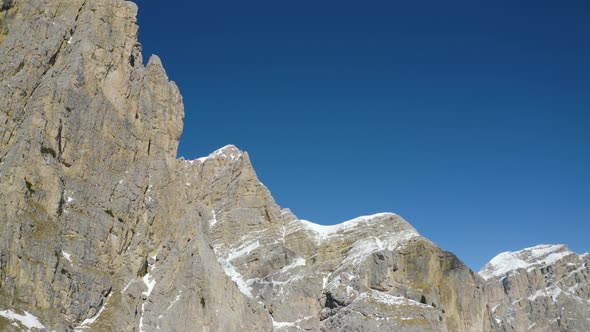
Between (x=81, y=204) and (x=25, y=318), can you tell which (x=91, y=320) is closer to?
(x=25, y=318)

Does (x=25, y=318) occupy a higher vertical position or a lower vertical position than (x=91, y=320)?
lower

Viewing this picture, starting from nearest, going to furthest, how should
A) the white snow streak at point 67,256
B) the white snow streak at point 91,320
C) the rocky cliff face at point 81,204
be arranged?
the rocky cliff face at point 81,204
the white snow streak at point 91,320
the white snow streak at point 67,256

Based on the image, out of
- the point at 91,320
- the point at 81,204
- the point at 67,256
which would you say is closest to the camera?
the point at 91,320

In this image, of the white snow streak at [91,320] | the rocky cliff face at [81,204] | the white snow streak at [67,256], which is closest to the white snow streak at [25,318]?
the rocky cliff face at [81,204]

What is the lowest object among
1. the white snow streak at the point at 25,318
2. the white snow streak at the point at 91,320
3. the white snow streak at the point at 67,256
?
the white snow streak at the point at 25,318

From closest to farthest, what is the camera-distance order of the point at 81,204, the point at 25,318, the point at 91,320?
the point at 25,318 → the point at 91,320 → the point at 81,204

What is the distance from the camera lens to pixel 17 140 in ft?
546

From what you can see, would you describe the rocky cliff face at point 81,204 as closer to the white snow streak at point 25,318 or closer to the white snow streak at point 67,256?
the white snow streak at point 25,318

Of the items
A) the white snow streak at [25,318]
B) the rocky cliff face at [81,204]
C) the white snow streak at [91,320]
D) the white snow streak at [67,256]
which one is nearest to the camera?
the white snow streak at [25,318]

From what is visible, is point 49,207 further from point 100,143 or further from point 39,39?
point 39,39

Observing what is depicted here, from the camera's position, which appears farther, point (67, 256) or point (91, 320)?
point (67, 256)

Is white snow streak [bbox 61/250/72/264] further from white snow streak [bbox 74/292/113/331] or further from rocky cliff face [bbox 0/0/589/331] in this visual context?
white snow streak [bbox 74/292/113/331]

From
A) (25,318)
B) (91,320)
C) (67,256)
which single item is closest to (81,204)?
(67,256)

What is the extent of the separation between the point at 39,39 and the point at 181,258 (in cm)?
6775
